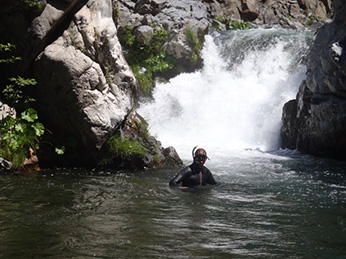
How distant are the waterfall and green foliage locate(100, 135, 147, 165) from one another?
362 centimetres

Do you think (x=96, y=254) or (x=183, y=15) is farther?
(x=183, y=15)

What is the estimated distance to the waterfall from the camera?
16.0 meters

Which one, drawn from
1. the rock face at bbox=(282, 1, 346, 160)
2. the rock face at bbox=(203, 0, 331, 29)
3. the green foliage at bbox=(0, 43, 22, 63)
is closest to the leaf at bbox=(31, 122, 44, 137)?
the green foliage at bbox=(0, 43, 22, 63)

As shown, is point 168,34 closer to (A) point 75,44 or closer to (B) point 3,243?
(A) point 75,44

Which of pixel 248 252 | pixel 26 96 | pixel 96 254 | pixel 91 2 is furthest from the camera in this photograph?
pixel 91 2

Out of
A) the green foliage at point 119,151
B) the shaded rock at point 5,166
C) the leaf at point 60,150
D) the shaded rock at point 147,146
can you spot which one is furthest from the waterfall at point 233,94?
the shaded rock at point 5,166

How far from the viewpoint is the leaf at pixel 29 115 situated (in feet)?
28.7

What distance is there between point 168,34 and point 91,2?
8.98m

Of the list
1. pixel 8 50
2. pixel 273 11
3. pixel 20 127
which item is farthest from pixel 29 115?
pixel 273 11

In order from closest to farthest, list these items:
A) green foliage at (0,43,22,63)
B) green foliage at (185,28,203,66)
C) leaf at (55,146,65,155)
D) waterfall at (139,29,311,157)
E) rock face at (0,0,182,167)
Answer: green foliage at (0,43,22,63) → rock face at (0,0,182,167) → leaf at (55,146,65,155) → waterfall at (139,29,311,157) → green foliage at (185,28,203,66)

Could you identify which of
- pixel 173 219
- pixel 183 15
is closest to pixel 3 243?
pixel 173 219

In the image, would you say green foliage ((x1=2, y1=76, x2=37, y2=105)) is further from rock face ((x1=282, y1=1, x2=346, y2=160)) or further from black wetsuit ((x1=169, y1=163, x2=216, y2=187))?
rock face ((x1=282, y1=1, x2=346, y2=160))

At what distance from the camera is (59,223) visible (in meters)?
4.89

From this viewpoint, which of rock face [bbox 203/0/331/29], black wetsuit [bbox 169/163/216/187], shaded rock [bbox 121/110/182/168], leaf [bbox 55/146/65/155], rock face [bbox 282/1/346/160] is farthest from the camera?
rock face [bbox 203/0/331/29]
